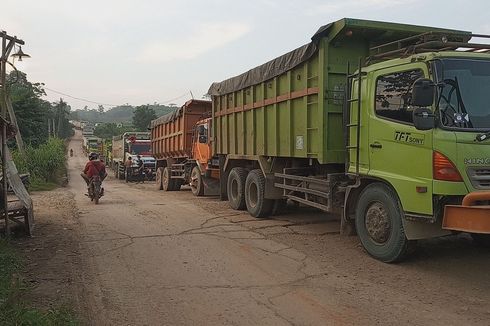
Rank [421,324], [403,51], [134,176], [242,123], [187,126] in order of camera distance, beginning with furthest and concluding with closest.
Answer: [134,176]
[187,126]
[242,123]
[403,51]
[421,324]

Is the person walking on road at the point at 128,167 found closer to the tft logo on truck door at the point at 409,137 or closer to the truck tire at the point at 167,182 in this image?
the truck tire at the point at 167,182

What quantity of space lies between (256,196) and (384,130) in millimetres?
4759

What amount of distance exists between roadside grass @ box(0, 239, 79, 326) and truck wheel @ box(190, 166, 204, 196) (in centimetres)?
967

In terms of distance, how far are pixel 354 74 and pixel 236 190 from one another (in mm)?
5484

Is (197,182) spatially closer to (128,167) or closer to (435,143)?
(435,143)

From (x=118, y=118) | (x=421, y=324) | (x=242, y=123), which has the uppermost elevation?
(x=118, y=118)

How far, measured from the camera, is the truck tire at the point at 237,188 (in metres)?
11.2

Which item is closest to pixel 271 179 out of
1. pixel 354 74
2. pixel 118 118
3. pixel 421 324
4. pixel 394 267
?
pixel 354 74

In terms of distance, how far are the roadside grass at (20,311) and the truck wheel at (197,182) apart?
9.67 m

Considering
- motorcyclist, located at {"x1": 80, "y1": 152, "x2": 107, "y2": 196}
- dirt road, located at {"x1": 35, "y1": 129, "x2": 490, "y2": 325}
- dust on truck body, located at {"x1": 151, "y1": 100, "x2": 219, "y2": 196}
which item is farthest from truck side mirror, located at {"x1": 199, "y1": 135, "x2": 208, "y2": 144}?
dirt road, located at {"x1": 35, "y1": 129, "x2": 490, "y2": 325}

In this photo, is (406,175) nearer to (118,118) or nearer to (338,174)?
(338,174)

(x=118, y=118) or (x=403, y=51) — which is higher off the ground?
(x=118, y=118)

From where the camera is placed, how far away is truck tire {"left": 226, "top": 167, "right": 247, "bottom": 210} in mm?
11188

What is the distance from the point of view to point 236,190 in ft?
38.2
